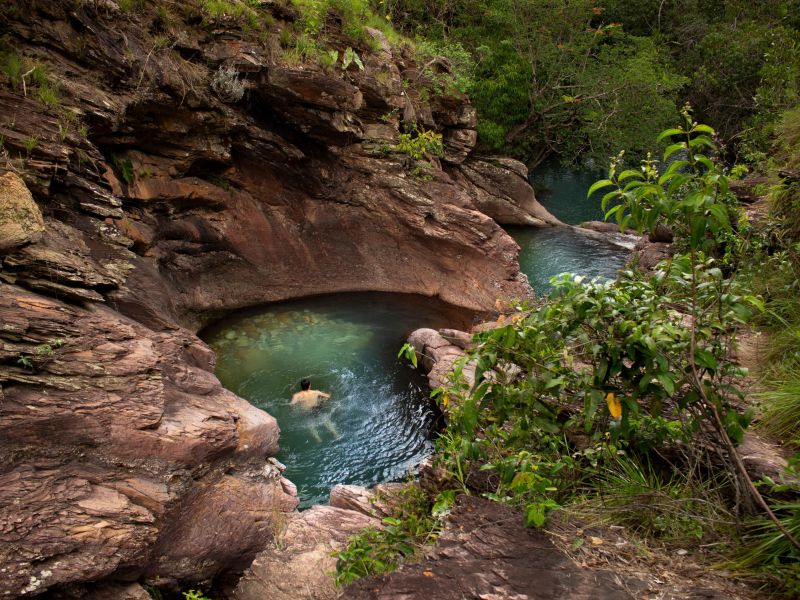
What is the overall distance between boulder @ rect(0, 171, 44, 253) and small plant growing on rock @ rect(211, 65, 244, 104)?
21.0 feet

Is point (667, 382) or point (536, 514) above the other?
point (667, 382)

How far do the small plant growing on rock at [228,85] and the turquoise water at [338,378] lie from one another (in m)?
4.68

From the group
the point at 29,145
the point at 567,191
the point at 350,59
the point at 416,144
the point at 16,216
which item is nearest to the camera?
the point at 16,216

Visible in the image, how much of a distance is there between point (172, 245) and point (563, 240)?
13.1 metres

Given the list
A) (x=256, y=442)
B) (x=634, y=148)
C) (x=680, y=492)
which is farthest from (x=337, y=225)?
(x=634, y=148)

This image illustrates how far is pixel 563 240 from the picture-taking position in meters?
18.9

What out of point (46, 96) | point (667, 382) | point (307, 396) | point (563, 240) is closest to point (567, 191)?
point (563, 240)

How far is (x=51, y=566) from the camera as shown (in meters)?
3.62

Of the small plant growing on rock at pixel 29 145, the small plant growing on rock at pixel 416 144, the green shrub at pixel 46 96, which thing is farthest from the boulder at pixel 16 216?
the small plant growing on rock at pixel 416 144

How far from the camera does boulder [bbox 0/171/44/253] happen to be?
5.20 metres

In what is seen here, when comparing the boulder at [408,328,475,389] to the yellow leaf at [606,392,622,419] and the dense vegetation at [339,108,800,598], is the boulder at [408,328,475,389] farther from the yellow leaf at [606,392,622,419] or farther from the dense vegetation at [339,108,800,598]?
the yellow leaf at [606,392,622,419]

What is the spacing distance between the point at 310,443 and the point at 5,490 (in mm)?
4874

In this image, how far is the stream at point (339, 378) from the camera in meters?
8.09

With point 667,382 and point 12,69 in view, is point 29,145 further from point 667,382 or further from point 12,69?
point 667,382
